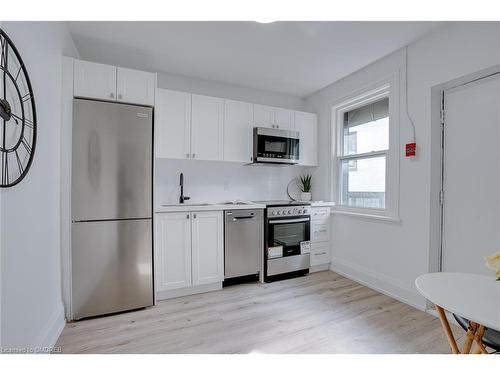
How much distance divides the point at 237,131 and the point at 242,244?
145cm

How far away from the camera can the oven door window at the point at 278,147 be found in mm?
3283

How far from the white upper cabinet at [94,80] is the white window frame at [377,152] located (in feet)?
9.07

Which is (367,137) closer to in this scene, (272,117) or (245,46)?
(272,117)

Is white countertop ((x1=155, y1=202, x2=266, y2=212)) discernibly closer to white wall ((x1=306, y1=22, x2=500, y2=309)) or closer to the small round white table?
white wall ((x1=306, y1=22, x2=500, y2=309))

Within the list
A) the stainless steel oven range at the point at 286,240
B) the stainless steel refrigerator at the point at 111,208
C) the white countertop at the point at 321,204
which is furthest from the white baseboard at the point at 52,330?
the white countertop at the point at 321,204

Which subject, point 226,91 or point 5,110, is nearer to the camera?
point 5,110

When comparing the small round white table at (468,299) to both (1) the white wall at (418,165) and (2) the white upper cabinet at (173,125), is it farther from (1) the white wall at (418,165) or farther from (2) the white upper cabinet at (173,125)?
(2) the white upper cabinet at (173,125)

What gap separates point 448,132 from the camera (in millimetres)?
2283

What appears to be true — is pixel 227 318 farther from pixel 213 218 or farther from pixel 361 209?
pixel 361 209

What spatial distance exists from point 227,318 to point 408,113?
2685mm

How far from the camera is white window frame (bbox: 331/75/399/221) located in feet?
8.77

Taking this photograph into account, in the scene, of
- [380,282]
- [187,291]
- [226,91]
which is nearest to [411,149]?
[380,282]

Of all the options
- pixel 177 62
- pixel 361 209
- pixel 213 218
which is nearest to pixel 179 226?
pixel 213 218

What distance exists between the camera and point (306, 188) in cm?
384
